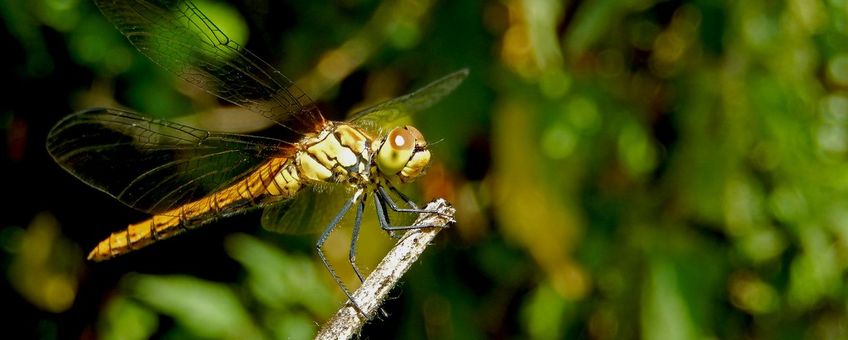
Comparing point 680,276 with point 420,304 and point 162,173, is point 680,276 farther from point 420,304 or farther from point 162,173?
point 162,173

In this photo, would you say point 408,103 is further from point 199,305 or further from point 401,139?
point 199,305

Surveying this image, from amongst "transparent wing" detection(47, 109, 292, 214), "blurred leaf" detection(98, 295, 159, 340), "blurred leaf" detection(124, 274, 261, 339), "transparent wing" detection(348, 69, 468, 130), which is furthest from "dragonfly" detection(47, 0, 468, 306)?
"blurred leaf" detection(98, 295, 159, 340)

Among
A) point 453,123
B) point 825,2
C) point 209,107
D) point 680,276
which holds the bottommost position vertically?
point 680,276

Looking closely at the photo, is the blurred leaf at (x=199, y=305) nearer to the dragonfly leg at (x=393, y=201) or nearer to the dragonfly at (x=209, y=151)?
the dragonfly at (x=209, y=151)

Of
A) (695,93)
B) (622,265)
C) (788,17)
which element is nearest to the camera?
(788,17)

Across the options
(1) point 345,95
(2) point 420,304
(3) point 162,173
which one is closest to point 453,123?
(1) point 345,95

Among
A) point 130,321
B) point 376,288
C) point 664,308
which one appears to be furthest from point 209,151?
point 664,308

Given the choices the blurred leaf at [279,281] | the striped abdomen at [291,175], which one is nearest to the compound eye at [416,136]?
the striped abdomen at [291,175]
